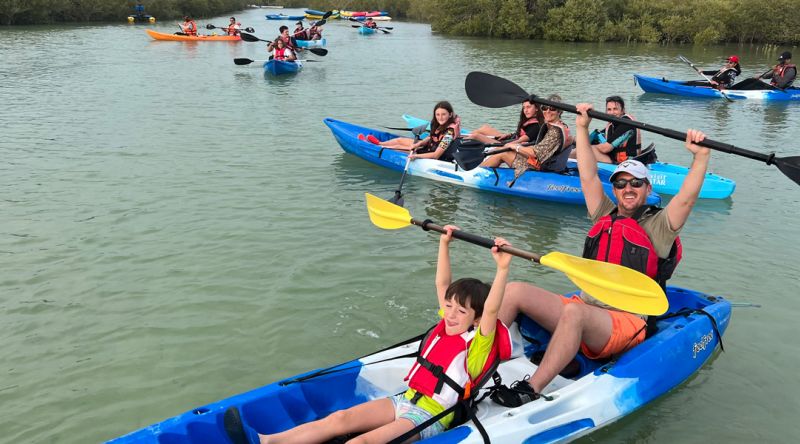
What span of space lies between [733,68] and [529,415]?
1527cm

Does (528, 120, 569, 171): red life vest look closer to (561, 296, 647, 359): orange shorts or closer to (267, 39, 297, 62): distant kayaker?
(561, 296, 647, 359): orange shorts

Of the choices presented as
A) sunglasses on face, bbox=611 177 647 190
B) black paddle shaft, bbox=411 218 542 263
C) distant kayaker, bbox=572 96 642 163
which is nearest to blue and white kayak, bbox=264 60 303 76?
distant kayaker, bbox=572 96 642 163

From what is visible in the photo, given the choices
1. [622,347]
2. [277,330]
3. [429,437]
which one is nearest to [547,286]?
[622,347]

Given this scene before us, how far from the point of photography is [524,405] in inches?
143

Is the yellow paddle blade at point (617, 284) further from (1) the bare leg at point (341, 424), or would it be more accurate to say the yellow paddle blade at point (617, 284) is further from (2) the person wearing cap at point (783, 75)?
(2) the person wearing cap at point (783, 75)

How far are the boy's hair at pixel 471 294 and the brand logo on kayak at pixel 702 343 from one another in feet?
5.92

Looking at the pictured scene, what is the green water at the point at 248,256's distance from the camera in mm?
4422

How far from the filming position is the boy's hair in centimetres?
348

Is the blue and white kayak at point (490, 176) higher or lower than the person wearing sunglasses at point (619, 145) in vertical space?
lower

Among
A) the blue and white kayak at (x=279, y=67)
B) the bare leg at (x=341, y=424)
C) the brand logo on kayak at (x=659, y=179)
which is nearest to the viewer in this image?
the bare leg at (x=341, y=424)

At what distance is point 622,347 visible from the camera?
4098mm

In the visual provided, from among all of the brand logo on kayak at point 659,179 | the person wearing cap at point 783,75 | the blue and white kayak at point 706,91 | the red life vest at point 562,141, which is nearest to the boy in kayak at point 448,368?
the red life vest at point 562,141

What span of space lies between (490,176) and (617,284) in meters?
4.91

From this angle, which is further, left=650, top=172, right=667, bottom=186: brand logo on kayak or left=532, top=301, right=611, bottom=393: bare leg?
left=650, top=172, right=667, bottom=186: brand logo on kayak
